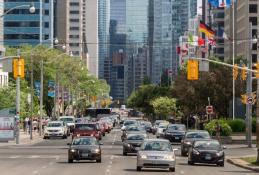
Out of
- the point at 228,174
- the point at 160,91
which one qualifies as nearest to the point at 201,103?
the point at 228,174

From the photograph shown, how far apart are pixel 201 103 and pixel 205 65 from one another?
40443mm

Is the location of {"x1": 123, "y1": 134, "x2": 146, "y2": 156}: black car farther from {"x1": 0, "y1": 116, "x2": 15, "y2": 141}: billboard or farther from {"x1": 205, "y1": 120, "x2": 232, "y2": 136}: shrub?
{"x1": 0, "y1": 116, "x2": 15, "y2": 141}: billboard

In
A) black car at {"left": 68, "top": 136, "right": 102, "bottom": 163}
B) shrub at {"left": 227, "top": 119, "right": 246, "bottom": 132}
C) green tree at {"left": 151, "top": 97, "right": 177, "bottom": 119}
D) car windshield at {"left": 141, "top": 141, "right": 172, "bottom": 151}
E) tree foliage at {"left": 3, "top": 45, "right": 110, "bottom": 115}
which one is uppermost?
tree foliage at {"left": 3, "top": 45, "right": 110, "bottom": 115}

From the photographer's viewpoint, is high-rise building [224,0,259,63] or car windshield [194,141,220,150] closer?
car windshield [194,141,220,150]

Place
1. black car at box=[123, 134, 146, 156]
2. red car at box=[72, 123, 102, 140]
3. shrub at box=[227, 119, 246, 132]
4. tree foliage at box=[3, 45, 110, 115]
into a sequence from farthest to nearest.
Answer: tree foliage at box=[3, 45, 110, 115]
shrub at box=[227, 119, 246, 132]
red car at box=[72, 123, 102, 140]
black car at box=[123, 134, 146, 156]

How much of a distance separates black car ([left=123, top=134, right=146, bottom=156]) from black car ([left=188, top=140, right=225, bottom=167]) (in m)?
7.02

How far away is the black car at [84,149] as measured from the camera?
1513 inches

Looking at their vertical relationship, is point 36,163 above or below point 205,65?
below

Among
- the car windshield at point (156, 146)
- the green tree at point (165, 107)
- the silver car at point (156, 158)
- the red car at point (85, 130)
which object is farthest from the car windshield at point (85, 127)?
the green tree at point (165, 107)

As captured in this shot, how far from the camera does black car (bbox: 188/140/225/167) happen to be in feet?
123

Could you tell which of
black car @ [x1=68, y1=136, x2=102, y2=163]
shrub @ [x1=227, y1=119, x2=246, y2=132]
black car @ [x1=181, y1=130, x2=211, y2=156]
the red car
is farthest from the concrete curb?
shrub @ [x1=227, y1=119, x2=246, y2=132]

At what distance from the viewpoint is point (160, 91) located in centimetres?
17488

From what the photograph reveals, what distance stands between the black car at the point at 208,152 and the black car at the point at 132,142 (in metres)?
7.02

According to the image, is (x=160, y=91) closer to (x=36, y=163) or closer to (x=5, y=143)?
(x=5, y=143)
